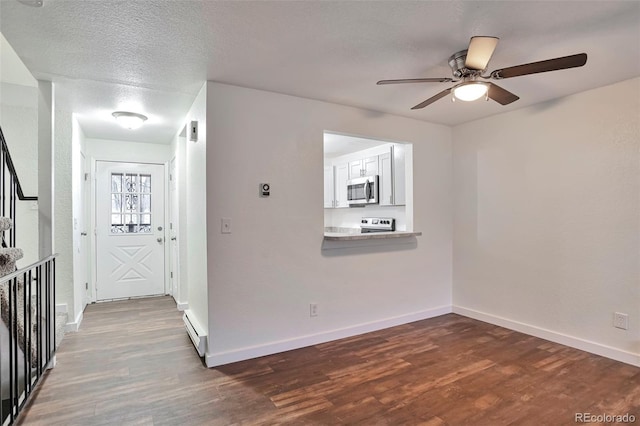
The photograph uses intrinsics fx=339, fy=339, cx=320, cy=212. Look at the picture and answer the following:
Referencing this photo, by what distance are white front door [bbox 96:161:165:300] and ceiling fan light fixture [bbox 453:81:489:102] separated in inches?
180

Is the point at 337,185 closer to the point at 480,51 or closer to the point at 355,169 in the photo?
the point at 355,169

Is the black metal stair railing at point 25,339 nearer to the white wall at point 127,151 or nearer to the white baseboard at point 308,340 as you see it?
the white baseboard at point 308,340

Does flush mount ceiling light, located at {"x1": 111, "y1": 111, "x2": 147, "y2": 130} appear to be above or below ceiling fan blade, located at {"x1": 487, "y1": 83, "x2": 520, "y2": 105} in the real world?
above

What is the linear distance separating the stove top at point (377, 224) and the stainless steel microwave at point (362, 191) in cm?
34

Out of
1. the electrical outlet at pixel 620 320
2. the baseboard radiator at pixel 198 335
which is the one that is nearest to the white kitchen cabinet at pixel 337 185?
the baseboard radiator at pixel 198 335

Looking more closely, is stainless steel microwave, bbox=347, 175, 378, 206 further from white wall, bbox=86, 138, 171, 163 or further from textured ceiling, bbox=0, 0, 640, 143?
white wall, bbox=86, 138, 171, 163

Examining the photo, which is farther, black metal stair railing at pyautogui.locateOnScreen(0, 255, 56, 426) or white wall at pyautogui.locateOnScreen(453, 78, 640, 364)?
white wall at pyautogui.locateOnScreen(453, 78, 640, 364)

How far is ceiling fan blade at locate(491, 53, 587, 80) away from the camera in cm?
183

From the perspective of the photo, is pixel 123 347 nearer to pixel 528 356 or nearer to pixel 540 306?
pixel 528 356

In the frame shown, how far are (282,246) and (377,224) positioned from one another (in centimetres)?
246

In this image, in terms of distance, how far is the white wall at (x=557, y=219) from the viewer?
2.86 meters

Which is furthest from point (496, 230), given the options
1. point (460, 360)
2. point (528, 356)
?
point (460, 360)

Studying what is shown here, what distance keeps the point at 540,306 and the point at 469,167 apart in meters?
1.70

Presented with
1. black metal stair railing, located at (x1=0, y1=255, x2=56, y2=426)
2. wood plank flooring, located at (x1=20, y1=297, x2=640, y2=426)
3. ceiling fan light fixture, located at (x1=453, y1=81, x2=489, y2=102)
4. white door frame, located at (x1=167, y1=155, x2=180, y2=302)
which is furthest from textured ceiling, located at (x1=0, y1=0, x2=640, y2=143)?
wood plank flooring, located at (x1=20, y1=297, x2=640, y2=426)
